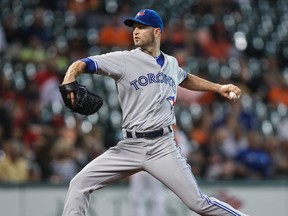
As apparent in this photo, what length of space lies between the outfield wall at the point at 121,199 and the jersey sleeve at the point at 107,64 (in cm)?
413

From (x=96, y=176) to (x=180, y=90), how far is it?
19.3 ft

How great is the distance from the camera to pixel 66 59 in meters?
12.4

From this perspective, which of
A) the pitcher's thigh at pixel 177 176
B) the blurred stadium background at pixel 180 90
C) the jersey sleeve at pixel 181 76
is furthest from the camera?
the blurred stadium background at pixel 180 90

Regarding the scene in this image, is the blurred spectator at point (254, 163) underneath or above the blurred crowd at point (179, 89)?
underneath

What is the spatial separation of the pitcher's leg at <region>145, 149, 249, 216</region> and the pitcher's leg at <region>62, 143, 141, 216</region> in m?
0.17

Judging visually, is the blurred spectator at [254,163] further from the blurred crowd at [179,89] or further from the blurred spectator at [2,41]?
the blurred spectator at [2,41]

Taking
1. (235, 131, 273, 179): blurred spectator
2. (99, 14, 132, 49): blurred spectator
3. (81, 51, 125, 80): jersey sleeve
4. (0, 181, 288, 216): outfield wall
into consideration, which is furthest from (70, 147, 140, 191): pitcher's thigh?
(99, 14, 132, 49): blurred spectator

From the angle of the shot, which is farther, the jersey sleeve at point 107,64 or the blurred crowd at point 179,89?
the blurred crowd at point 179,89

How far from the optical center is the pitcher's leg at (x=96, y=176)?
6.25 m

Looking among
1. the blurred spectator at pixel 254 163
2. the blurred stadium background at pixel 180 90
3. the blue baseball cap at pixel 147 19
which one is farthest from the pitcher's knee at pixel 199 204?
the blurred spectator at pixel 254 163

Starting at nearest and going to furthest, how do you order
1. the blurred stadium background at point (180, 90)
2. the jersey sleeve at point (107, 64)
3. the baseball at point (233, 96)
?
the jersey sleeve at point (107, 64), the baseball at point (233, 96), the blurred stadium background at point (180, 90)

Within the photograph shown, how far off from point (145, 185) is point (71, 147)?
1.32 meters

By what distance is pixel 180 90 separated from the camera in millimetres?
12117

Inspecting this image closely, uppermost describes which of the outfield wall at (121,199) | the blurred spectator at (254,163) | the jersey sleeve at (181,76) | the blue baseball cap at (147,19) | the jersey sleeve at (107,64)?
the blue baseball cap at (147,19)
